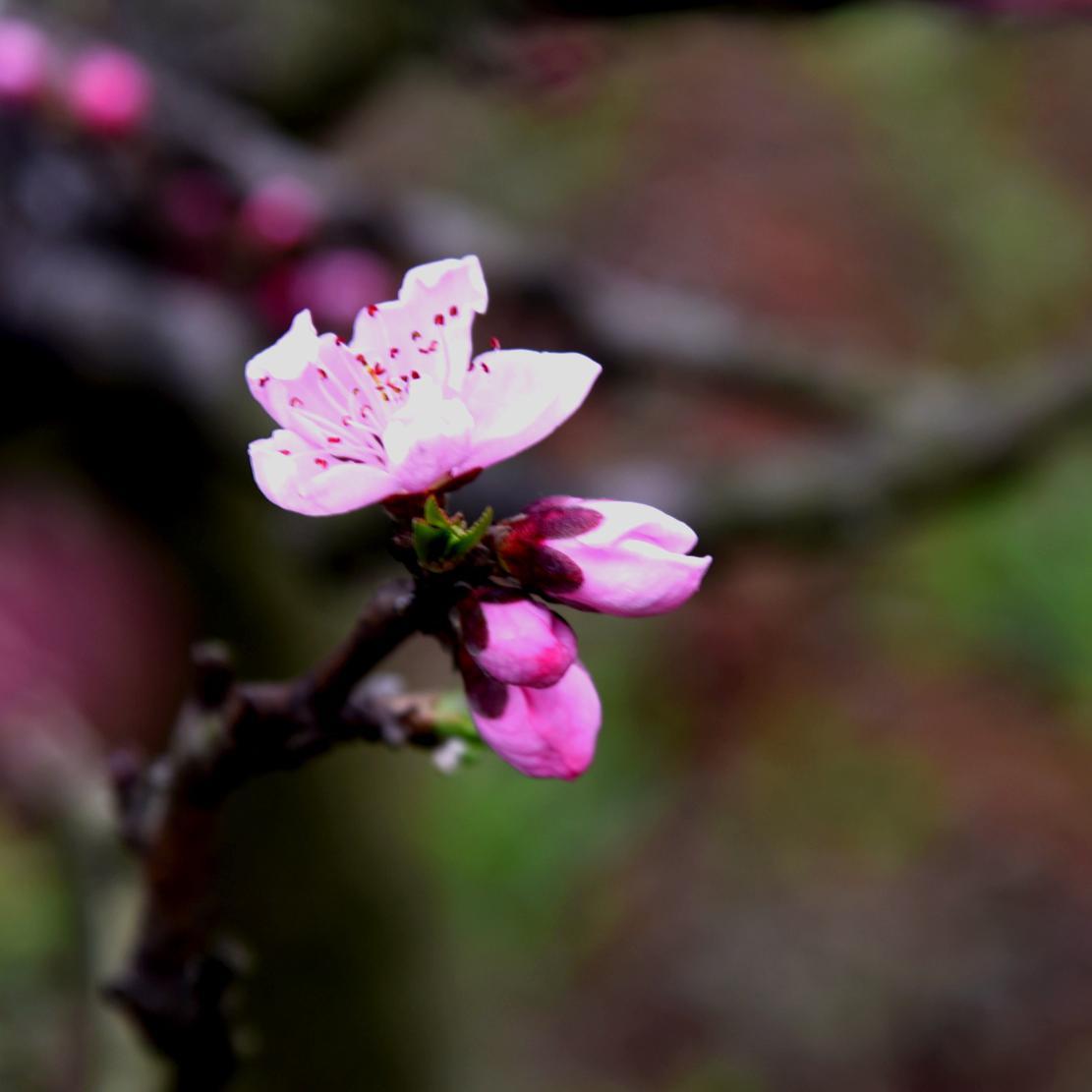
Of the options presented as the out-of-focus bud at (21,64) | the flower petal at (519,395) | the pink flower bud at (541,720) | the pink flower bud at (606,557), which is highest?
the flower petal at (519,395)

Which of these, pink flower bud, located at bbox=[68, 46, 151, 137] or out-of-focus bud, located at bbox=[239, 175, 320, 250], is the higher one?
pink flower bud, located at bbox=[68, 46, 151, 137]

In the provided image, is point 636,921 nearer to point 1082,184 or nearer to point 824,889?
point 824,889

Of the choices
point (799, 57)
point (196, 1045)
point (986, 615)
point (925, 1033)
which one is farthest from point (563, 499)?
point (799, 57)

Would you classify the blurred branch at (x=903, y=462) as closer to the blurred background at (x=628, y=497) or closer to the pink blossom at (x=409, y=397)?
the blurred background at (x=628, y=497)

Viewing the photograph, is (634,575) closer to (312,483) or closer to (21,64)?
(312,483)

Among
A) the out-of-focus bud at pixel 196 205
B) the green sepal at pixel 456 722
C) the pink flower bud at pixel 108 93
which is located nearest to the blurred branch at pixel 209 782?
the green sepal at pixel 456 722

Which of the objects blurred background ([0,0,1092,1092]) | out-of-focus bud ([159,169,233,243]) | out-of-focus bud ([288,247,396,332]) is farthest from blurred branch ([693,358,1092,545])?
out-of-focus bud ([159,169,233,243])

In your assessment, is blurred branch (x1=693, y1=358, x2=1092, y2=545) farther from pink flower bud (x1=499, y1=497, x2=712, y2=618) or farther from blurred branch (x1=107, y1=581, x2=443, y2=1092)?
pink flower bud (x1=499, y1=497, x2=712, y2=618)

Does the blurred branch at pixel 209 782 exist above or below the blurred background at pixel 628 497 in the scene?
above
